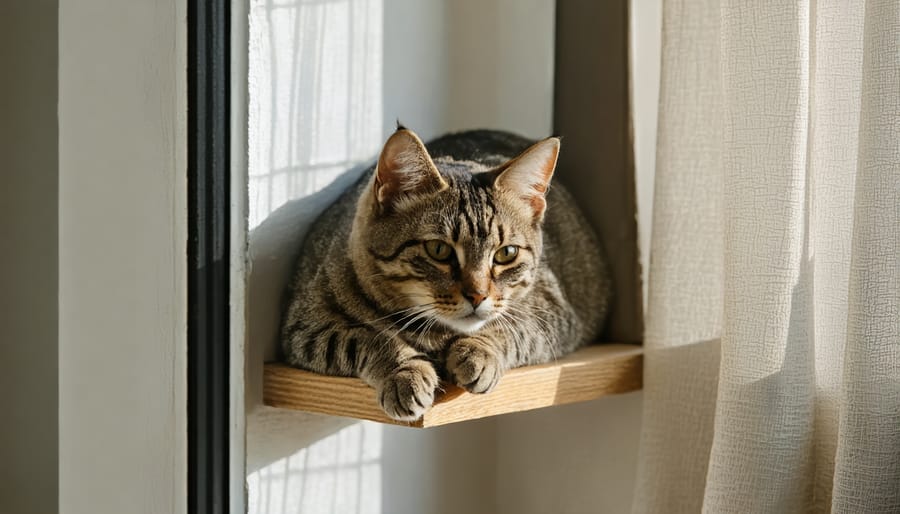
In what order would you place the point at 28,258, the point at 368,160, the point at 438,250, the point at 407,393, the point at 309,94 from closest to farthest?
the point at 407,393 → the point at 438,250 → the point at 309,94 → the point at 368,160 → the point at 28,258

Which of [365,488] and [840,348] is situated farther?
[365,488]

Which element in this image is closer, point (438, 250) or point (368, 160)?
point (438, 250)

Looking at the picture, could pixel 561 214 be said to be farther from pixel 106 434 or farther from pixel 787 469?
pixel 106 434

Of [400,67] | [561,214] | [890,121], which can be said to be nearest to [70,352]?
[400,67]

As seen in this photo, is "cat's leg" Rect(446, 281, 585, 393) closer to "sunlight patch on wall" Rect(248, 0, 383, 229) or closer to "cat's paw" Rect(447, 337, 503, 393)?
"cat's paw" Rect(447, 337, 503, 393)

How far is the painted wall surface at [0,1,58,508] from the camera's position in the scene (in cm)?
141

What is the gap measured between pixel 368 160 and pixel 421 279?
30 centimetres

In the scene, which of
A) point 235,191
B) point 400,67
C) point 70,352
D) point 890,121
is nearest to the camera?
point 890,121

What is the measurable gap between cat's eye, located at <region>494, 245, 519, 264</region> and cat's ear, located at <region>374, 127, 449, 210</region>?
108 mm

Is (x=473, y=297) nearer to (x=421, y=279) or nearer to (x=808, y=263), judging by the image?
(x=421, y=279)

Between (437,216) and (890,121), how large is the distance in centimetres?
53

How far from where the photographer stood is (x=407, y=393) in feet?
3.30

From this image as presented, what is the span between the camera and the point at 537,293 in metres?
1.29

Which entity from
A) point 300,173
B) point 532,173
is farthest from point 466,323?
point 300,173
